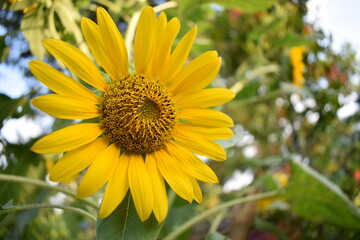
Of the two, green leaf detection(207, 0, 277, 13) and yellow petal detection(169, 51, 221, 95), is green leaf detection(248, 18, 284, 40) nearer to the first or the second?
green leaf detection(207, 0, 277, 13)

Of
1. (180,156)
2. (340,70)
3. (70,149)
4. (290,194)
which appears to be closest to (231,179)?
(340,70)

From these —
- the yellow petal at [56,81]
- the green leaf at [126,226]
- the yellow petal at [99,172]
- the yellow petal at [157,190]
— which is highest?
the yellow petal at [56,81]

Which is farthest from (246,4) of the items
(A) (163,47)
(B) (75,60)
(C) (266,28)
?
(B) (75,60)

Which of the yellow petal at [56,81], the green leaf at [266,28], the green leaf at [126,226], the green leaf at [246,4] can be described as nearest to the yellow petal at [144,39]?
the yellow petal at [56,81]

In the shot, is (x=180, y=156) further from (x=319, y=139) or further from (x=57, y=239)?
(x=319, y=139)

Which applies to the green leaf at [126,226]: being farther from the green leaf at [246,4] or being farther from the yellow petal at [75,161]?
the green leaf at [246,4]

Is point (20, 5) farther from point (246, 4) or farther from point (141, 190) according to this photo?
point (246, 4)
